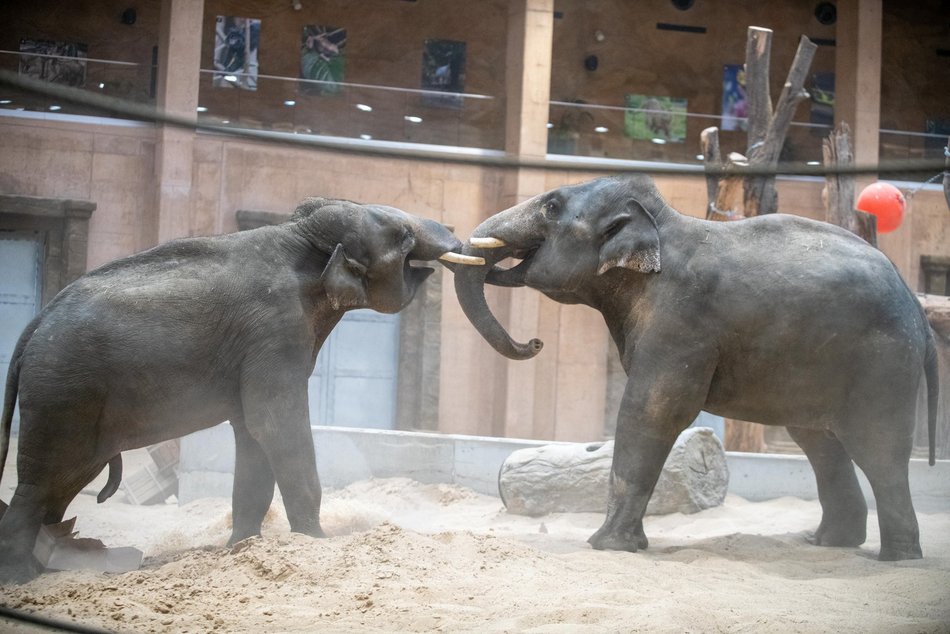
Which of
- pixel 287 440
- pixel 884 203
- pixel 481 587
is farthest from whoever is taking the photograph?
pixel 884 203

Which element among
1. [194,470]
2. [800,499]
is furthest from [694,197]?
[194,470]

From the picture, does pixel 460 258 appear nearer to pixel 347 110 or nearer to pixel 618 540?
pixel 618 540

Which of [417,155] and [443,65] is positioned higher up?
[443,65]

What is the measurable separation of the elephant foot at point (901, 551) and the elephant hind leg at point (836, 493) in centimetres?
68

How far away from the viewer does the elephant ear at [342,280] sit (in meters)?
4.79

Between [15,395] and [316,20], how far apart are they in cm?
1488

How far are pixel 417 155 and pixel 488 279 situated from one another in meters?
2.00

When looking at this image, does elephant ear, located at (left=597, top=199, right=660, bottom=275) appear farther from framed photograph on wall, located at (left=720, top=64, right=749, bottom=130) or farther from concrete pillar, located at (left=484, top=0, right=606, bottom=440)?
framed photograph on wall, located at (left=720, top=64, right=749, bottom=130)

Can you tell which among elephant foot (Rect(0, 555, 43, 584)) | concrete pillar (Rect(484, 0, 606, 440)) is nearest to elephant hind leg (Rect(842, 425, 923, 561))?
elephant foot (Rect(0, 555, 43, 584))

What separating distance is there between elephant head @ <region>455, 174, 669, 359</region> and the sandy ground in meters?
1.29

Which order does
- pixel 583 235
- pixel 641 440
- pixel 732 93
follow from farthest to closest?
pixel 732 93 < pixel 583 235 < pixel 641 440

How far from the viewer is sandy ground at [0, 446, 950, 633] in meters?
3.21

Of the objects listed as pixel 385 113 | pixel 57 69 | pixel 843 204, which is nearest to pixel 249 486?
pixel 843 204

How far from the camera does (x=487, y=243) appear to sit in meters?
5.13
